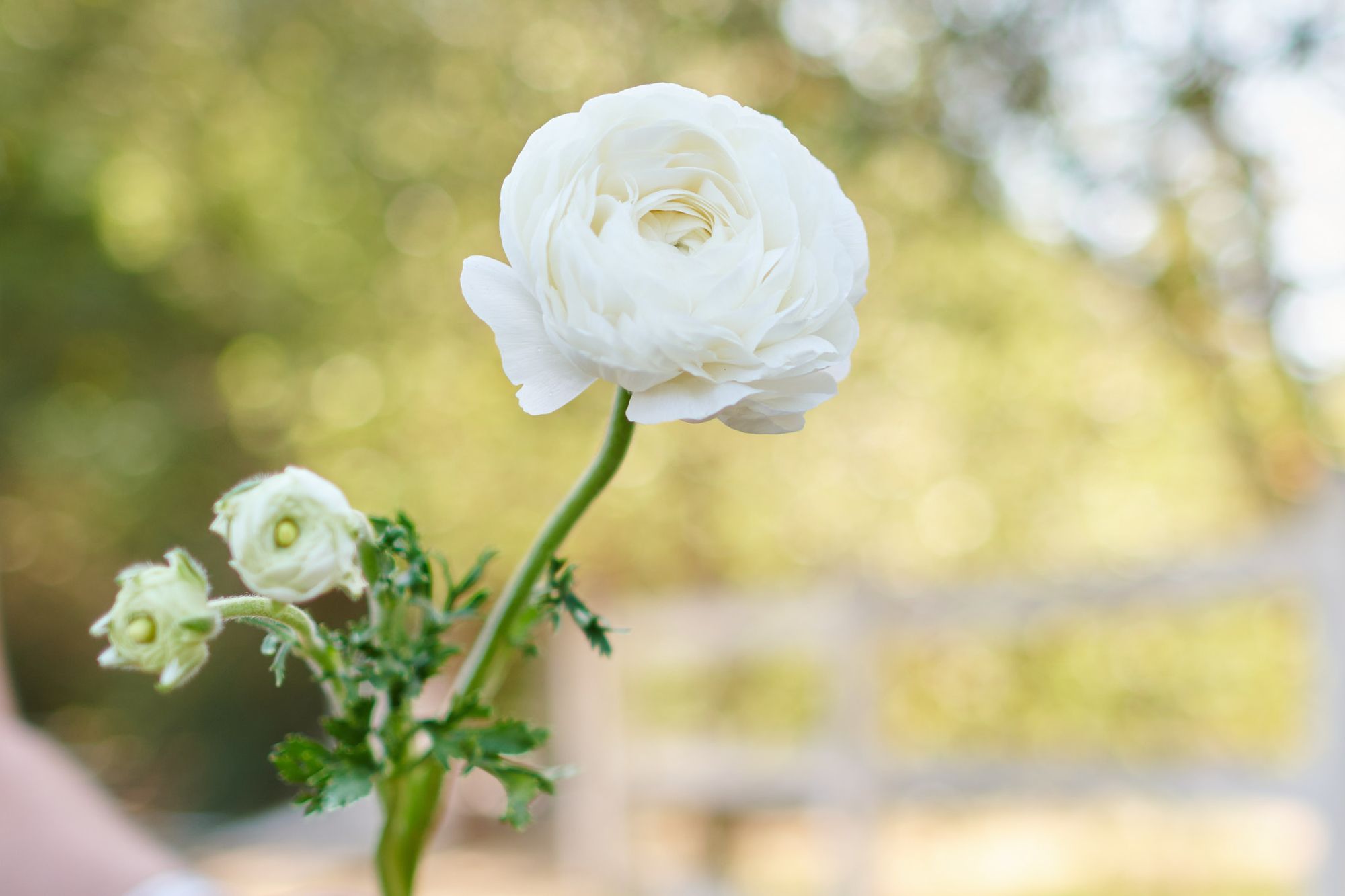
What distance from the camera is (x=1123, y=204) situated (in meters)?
2.49

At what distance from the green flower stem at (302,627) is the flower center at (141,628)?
18 mm

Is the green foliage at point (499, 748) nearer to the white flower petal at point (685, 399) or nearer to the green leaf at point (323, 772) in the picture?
the green leaf at point (323, 772)

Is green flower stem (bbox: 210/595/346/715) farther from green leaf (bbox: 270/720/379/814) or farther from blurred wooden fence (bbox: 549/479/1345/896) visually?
blurred wooden fence (bbox: 549/479/1345/896)

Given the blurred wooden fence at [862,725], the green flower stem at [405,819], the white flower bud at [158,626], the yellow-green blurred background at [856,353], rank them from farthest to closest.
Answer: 1. the yellow-green blurred background at [856,353]
2. the blurred wooden fence at [862,725]
3. the green flower stem at [405,819]
4. the white flower bud at [158,626]

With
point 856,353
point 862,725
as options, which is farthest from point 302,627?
point 856,353

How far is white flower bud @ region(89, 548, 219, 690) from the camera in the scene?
0.33m

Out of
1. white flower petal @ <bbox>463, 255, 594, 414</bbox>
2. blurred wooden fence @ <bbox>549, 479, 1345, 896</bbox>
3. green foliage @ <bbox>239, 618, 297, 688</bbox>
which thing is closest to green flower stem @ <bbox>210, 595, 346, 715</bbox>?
green foliage @ <bbox>239, 618, 297, 688</bbox>

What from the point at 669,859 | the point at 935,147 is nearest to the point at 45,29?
the point at 935,147

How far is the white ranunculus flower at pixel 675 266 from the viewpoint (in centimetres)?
35

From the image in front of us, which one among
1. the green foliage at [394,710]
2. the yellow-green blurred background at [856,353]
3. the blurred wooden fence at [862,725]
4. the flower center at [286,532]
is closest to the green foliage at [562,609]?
the green foliage at [394,710]

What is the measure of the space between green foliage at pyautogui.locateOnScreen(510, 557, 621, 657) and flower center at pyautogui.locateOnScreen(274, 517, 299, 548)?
10cm

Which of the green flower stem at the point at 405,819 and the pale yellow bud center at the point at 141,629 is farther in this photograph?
the green flower stem at the point at 405,819

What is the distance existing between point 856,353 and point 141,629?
3.11 metres

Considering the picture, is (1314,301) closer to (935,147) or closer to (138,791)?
(935,147)
